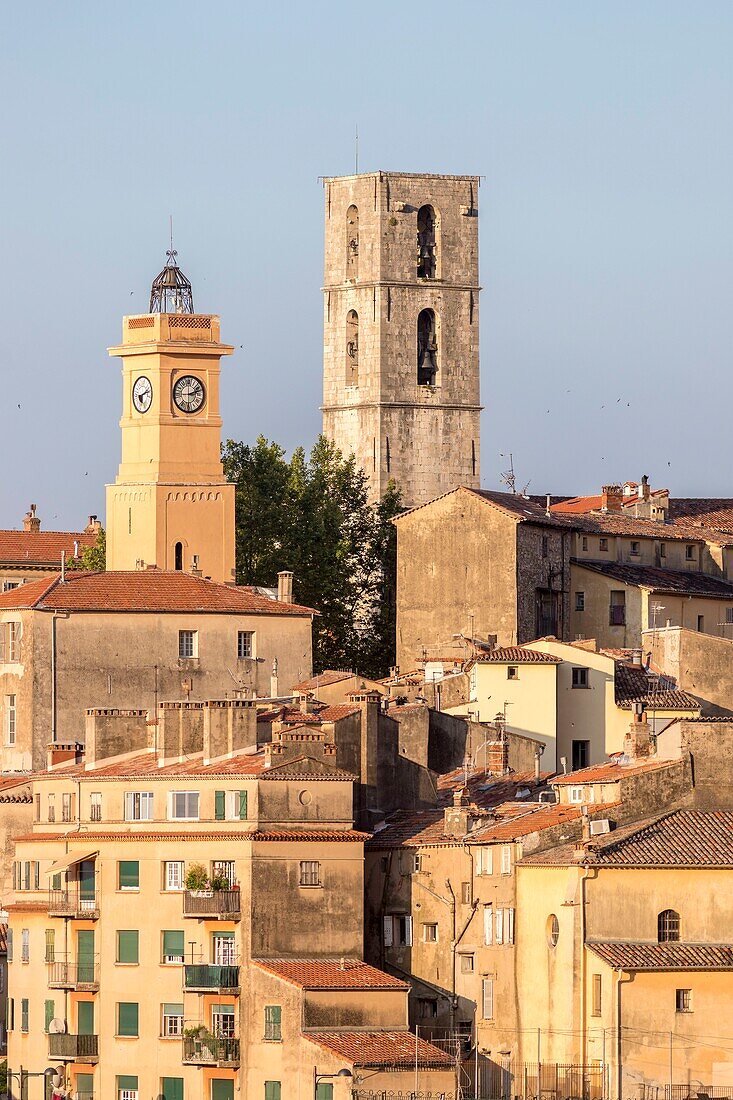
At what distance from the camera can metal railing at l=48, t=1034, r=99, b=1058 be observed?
73562mm

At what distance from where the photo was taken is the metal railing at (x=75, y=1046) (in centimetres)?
7356

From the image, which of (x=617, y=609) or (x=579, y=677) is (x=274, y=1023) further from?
(x=617, y=609)

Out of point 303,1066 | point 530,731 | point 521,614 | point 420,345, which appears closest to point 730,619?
point 521,614

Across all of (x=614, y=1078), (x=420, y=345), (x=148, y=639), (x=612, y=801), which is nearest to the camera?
(x=614, y=1078)

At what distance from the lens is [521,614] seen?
323ft

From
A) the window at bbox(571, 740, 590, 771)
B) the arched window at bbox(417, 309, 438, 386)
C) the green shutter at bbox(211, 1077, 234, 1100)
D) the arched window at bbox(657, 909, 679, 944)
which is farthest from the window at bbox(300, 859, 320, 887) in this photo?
the arched window at bbox(417, 309, 438, 386)

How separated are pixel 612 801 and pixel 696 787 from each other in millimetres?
1714

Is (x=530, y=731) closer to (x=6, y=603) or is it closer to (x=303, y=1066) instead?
(x=6, y=603)

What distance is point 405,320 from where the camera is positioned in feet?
408

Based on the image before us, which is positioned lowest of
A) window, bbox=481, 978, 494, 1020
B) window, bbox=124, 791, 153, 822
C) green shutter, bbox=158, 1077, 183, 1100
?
green shutter, bbox=158, 1077, 183, 1100

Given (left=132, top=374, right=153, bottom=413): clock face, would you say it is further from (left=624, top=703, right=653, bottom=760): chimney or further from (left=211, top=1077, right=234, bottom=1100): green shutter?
(left=211, top=1077, right=234, bottom=1100): green shutter

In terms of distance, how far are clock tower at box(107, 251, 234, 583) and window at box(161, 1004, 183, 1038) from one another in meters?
32.5

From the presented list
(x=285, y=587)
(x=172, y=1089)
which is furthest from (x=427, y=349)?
(x=172, y=1089)

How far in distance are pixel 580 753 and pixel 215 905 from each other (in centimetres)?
1968
